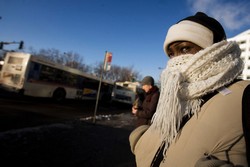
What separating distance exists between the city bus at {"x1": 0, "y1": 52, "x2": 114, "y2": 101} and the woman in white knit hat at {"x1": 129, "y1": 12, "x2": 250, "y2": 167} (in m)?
12.5

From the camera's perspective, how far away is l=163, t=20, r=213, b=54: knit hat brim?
1.19 m

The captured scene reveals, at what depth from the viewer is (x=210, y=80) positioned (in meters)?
0.99

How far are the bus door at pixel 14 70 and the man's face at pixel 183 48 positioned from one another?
12634mm

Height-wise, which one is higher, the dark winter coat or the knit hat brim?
the knit hat brim

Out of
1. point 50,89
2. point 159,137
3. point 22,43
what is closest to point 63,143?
point 159,137

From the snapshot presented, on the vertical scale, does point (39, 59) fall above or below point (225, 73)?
above

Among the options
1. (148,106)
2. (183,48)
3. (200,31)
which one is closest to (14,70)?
(148,106)

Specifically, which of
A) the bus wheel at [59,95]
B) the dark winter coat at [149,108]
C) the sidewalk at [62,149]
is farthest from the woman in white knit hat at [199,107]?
the bus wheel at [59,95]

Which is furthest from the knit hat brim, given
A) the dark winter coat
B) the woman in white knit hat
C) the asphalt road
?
the asphalt road

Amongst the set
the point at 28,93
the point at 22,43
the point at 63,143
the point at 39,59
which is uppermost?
the point at 22,43

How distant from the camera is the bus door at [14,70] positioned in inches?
476

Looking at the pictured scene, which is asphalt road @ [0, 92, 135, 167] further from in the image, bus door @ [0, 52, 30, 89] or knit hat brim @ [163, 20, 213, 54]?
bus door @ [0, 52, 30, 89]

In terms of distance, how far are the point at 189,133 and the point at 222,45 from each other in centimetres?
56

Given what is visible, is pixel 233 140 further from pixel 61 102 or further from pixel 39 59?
pixel 61 102
